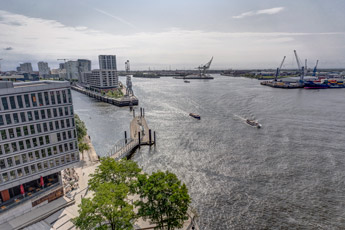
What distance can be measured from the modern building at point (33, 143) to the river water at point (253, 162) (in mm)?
24947

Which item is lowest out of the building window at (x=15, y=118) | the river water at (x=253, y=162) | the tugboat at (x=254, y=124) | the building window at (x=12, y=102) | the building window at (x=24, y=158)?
the river water at (x=253, y=162)

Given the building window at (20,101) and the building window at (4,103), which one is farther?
the building window at (20,101)

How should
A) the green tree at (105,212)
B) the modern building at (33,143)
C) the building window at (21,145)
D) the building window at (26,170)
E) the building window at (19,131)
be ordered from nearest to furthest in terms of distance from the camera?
the green tree at (105,212) → the modern building at (33,143) → the building window at (19,131) → the building window at (21,145) → the building window at (26,170)

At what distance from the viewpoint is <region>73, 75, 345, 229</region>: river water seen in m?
43.6

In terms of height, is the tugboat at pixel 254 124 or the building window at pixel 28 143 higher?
the building window at pixel 28 143

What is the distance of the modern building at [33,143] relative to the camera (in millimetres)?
36031

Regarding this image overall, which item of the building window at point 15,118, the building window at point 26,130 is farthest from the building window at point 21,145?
the building window at point 15,118

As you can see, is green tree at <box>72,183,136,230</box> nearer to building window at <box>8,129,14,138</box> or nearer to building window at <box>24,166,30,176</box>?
building window at <box>24,166,30,176</box>

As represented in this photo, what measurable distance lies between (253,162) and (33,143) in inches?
2312

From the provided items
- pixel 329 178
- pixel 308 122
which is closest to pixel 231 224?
pixel 329 178

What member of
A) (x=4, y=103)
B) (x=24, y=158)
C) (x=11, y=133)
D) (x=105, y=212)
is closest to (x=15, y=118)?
(x=11, y=133)

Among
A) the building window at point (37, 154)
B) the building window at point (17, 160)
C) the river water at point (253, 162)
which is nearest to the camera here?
the building window at point (17, 160)

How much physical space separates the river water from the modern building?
24.9 metres

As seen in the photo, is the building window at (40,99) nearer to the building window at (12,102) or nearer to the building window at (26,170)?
the building window at (12,102)
